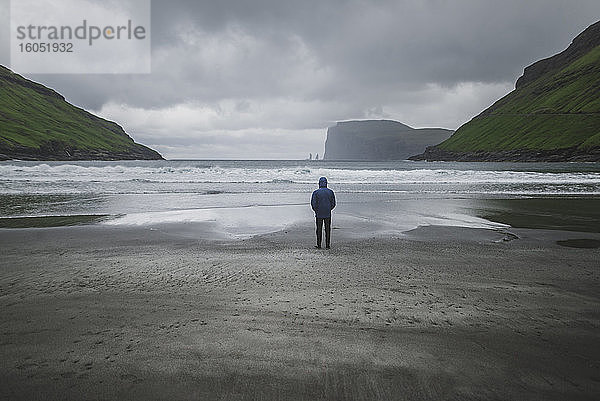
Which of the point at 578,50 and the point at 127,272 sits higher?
the point at 578,50

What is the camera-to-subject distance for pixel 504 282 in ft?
22.8

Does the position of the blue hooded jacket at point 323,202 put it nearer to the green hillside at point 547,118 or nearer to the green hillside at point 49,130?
the green hillside at point 547,118

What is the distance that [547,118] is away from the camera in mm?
127375

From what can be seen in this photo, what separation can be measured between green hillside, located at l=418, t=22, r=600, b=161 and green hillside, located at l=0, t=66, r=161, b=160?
13074 cm

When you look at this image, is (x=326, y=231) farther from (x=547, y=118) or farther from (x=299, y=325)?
(x=547, y=118)

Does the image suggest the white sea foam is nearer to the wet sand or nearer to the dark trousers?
the dark trousers

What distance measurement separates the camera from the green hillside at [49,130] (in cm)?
11394

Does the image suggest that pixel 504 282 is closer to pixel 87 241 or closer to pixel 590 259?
pixel 590 259

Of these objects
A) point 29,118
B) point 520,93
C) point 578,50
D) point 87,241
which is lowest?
point 87,241

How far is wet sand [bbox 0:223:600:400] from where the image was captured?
3.59 m

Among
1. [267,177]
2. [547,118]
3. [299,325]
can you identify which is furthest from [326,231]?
[547,118]

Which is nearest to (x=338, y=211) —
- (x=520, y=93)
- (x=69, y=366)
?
(x=69, y=366)

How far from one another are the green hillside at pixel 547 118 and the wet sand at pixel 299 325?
10389 centimetres

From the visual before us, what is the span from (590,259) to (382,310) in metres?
6.24
